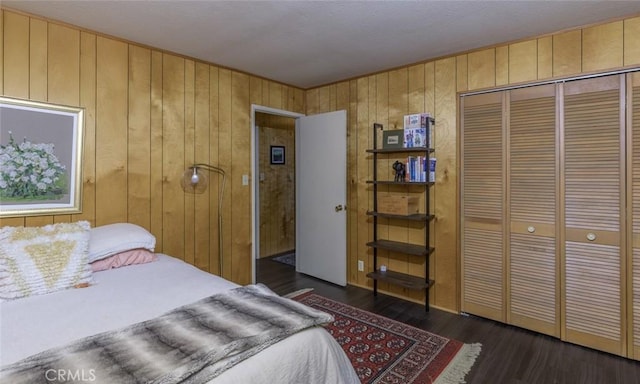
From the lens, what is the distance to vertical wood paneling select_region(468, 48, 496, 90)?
2871 mm

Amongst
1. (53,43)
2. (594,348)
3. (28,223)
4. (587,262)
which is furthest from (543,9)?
(28,223)

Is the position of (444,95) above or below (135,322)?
above

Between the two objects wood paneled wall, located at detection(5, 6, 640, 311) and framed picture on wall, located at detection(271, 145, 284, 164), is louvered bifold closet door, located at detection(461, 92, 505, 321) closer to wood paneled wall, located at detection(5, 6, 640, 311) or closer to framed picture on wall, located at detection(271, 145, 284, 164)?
wood paneled wall, located at detection(5, 6, 640, 311)

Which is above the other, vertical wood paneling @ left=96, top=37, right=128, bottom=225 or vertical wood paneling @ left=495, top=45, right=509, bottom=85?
vertical wood paneling @ left=495, top=45, right=509, bottom=85

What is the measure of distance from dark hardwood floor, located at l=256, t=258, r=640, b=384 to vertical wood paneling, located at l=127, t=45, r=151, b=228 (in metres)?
2.08

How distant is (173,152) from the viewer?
9.93 feet

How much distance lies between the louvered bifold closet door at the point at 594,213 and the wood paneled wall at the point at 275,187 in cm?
368

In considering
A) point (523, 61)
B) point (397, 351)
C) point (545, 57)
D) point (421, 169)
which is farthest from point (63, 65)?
point (545, 57)

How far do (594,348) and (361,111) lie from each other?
2924 millimetres

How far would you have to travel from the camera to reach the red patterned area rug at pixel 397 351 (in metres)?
2.13

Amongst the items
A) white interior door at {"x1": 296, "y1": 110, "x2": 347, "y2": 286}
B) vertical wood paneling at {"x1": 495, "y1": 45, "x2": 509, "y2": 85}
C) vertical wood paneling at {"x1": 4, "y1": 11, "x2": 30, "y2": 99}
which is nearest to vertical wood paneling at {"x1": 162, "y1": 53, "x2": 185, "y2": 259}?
vertical wood paneling at {"x1": 4, "y1": 11, "x2": 30, "y2": 99}

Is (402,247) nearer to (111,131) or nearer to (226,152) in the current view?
(226,152)

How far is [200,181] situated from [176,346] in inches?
87.1

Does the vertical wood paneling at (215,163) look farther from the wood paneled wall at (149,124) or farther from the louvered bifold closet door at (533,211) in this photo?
the louvered bifold closet door at (533,211)
